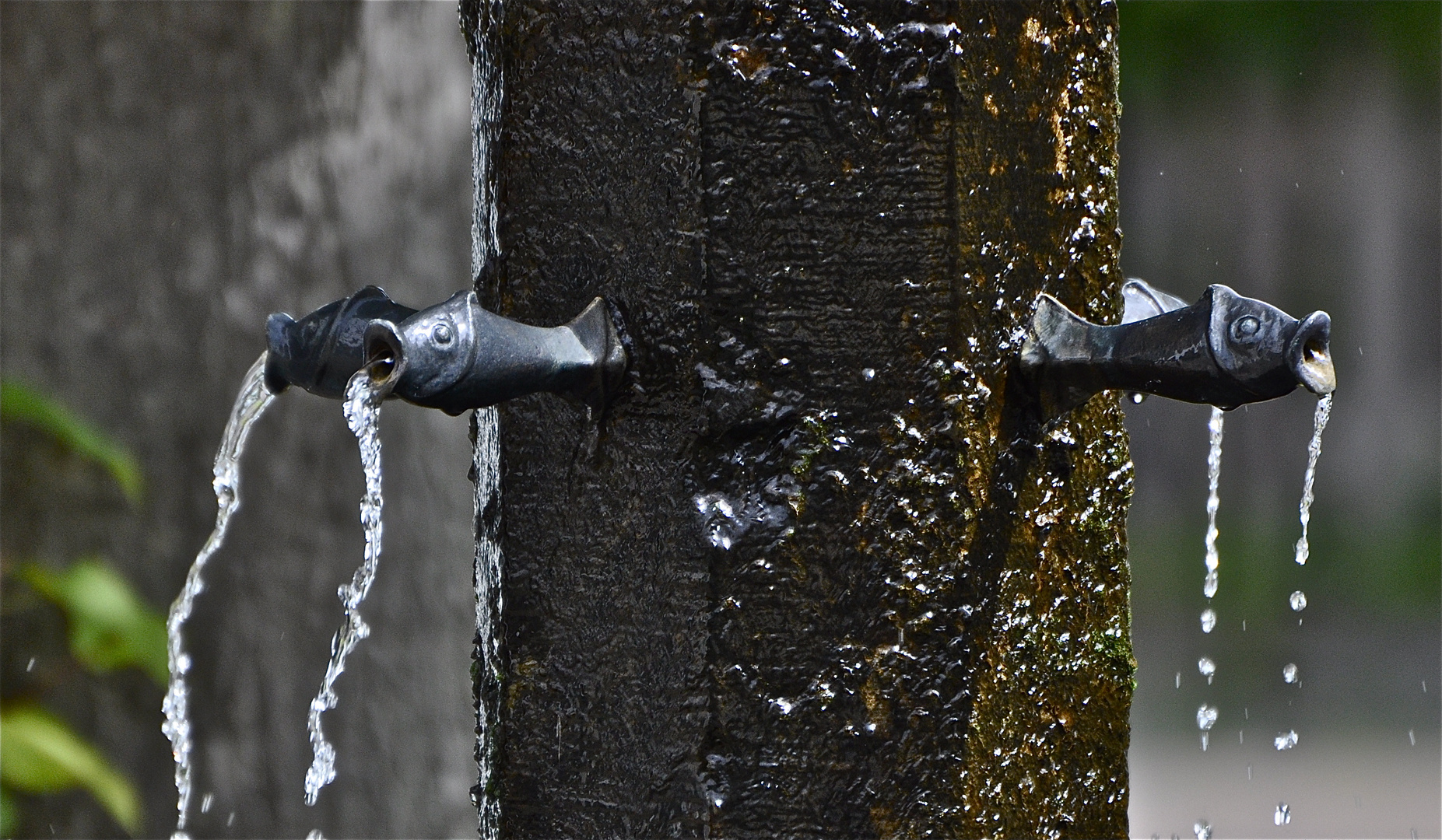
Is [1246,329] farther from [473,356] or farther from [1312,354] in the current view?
[473,356]

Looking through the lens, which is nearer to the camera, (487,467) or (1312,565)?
(487,467)

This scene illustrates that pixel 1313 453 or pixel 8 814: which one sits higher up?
pixel 1313 453

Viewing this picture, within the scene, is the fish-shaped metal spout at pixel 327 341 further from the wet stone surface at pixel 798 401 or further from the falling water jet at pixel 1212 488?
the falling water jet at pixel 1212 488

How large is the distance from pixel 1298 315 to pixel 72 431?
Result: 13.6ft

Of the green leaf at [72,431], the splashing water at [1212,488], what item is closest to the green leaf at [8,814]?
the green leaf at [72,431]

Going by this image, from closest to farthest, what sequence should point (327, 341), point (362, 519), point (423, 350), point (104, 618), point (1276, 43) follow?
point (423, 350)
point (327, 341)
point (362, 519)
point (104, 618)
point (1276, 43)

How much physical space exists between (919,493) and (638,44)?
29 centimetres

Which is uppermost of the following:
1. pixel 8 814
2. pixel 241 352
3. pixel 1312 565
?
pixel 1312 565

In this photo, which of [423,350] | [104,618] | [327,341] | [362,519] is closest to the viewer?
[423,350]

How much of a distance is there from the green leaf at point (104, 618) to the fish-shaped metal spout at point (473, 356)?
4.61 ft

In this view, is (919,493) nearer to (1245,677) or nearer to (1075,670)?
(1075,670)

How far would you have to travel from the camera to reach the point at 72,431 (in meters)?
1.95

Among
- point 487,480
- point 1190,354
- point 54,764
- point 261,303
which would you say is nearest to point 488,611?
point 487,480

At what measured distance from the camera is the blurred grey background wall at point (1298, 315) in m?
4.73
